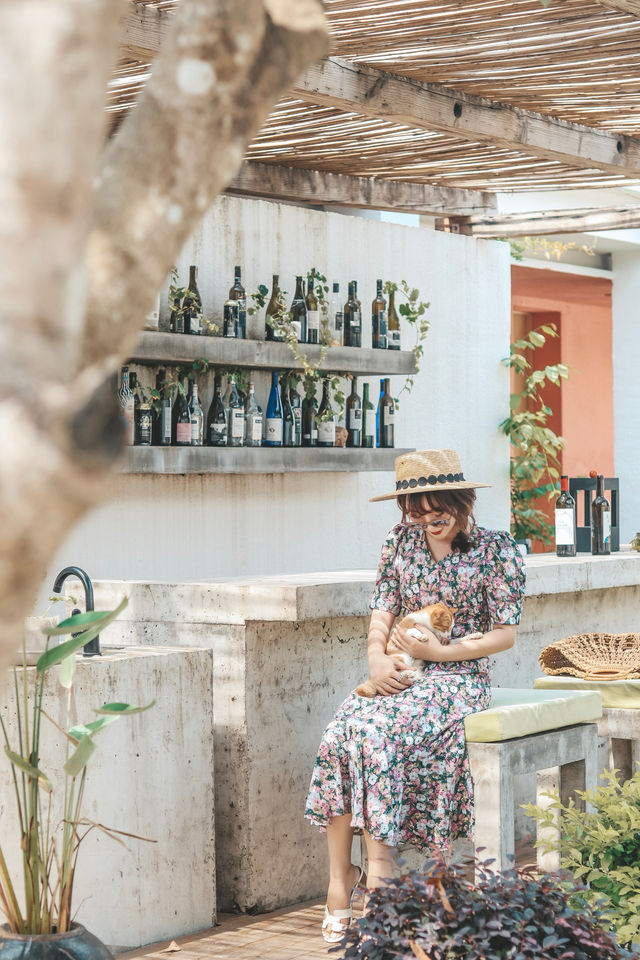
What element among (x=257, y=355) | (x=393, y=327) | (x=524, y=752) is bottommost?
(x=524, y=752)

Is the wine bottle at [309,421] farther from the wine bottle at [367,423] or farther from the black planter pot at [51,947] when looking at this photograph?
the black planter pot at [51,947]

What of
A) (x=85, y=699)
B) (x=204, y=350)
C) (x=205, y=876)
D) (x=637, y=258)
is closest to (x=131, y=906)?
(x=205, y=876)

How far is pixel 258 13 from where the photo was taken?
0.99 meters

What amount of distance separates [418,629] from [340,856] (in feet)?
2.11

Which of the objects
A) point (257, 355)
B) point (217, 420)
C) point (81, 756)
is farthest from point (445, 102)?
point (81, 756)

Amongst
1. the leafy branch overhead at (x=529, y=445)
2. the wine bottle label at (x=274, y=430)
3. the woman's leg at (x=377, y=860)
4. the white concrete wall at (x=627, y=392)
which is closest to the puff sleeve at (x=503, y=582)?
the woman's leg at (x=377, y=860)

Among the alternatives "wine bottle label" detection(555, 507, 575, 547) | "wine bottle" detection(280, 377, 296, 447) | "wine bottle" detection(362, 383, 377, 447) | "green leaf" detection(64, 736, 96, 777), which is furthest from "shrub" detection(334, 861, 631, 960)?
"wine bottle" detection(362, 383, 377, 447)

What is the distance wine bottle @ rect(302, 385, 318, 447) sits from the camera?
5531mm

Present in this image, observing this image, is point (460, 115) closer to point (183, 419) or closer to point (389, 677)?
point (183, 419)

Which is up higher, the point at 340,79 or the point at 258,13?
the point at 340,79

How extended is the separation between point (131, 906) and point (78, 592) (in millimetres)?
1210

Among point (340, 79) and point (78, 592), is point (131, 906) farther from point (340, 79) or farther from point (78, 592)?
point (340, 79)

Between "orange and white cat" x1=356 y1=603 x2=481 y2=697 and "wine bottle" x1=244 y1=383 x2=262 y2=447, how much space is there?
168cm

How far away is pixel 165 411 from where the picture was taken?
4945 millimetres
